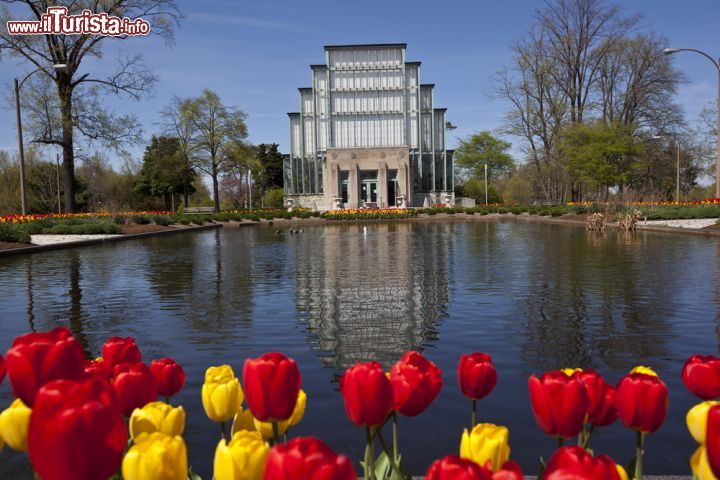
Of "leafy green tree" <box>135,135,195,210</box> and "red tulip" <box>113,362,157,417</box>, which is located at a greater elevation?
"leafy green tree" <box>135,135,195,210</box>

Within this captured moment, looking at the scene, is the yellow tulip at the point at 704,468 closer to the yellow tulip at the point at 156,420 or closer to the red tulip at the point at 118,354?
the yellow tulip at the point at 156,420

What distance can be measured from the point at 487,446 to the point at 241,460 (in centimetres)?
60

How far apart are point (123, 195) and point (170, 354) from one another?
211 feet

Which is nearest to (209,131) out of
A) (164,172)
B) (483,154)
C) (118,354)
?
(164,172)

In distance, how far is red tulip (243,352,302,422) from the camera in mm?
1619

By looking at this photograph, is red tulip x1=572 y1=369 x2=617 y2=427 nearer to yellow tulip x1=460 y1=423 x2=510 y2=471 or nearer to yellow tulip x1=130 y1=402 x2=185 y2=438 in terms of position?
yellow tulip x1=460 y1=423 x2=510 y2=471

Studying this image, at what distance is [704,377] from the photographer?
6.38ft

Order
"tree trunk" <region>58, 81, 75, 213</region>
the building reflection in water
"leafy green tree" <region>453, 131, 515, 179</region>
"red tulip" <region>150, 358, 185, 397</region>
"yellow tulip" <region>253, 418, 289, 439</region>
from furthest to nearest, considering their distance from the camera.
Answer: "leafy green tree" <region>453, 131, 515, 179</region> → "tree trunk" <region>58, 81, 75, 213</region> → the building reflection in water → "red tulip" <region>150, 358, 185, 397</region> → "yellow tulip" <region>253, 418, 289, 439</region>

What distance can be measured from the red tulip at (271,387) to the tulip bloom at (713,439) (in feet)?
3.07

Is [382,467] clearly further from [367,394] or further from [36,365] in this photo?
[36,365]

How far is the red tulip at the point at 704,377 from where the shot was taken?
6.35 feet

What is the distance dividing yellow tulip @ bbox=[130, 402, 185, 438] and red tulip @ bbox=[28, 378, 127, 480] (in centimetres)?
60

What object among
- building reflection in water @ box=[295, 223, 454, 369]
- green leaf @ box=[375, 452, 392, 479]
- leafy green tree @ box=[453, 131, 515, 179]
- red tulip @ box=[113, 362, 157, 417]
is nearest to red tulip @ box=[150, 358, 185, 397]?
red tulip @ box=[113, 362, 157, 417]

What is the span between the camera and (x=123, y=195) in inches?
2618
